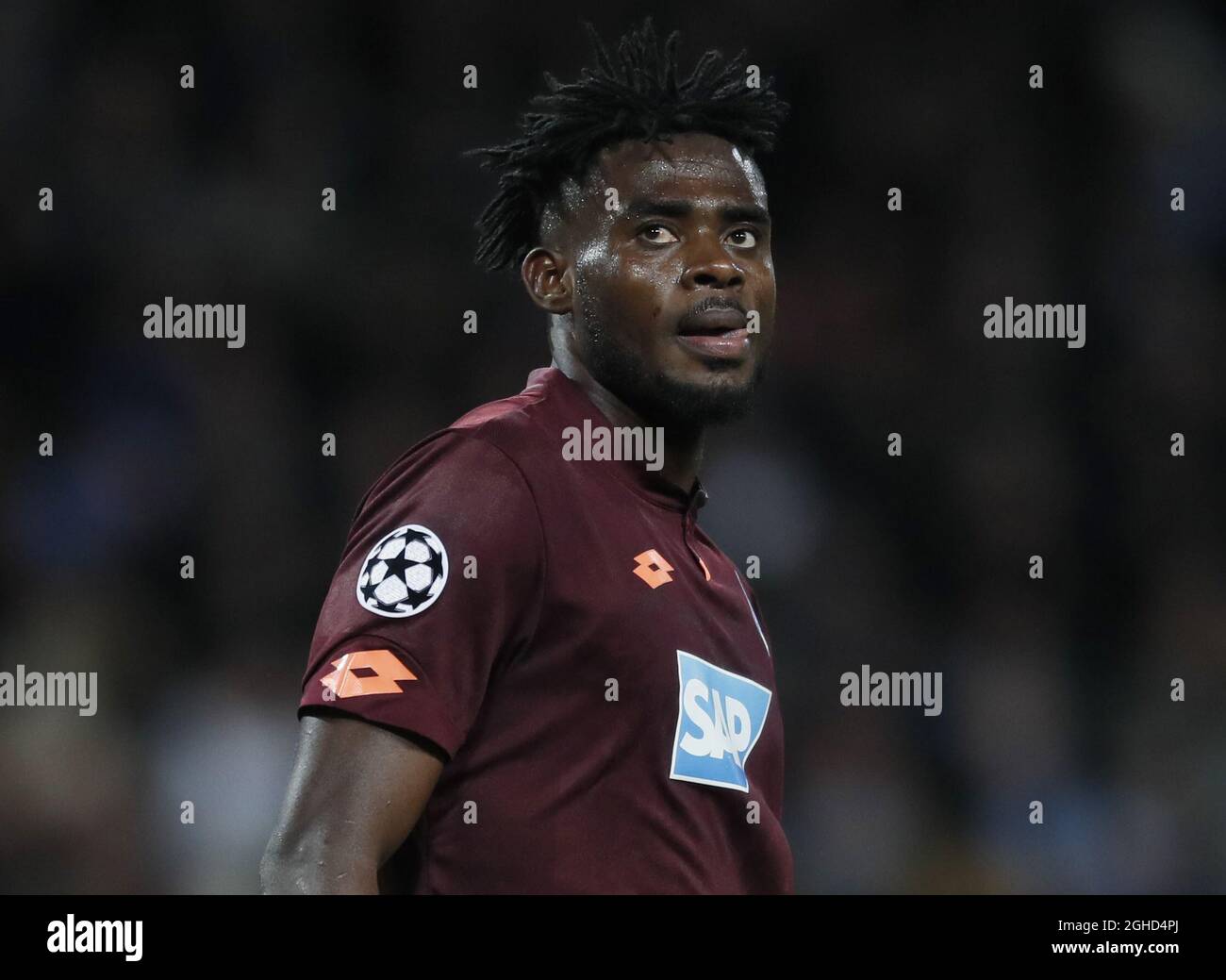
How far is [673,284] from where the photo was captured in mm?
3016

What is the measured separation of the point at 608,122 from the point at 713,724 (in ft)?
3.82

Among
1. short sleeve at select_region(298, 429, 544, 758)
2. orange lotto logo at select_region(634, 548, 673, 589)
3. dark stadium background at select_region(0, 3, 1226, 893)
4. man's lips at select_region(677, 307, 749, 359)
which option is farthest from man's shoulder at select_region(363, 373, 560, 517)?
dark stadium background at select_region(0, 3, 1226, 893)

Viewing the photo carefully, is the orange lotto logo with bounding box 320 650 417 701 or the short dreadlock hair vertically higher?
the short dreadlock hair

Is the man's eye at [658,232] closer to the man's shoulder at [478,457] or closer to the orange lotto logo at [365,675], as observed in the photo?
the man's shoulder at [478,457]

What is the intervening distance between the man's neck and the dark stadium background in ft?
8.85

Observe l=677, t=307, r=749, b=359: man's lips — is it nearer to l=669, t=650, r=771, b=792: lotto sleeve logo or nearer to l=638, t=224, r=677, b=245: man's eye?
l=638, t=224, r=677, b=245: man's eye

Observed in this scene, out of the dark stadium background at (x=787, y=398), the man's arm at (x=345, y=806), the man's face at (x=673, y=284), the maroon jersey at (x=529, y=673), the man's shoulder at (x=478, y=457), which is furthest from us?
the dark stadium background at (x=787, y=398)

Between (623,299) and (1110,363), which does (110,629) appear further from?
(1110,363)

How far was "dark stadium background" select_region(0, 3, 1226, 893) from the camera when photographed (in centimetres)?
575

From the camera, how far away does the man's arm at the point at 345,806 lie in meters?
2.32

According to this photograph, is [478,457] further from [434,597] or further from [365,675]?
[365,675]

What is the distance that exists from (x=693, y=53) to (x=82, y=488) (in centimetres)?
299
